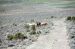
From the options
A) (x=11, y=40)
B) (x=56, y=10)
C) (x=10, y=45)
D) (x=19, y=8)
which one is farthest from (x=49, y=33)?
(x=19, y=8)

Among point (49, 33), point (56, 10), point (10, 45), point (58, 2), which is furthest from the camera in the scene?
point (58, 2)

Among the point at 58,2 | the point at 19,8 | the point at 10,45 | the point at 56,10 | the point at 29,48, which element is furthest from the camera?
the point at 58,2

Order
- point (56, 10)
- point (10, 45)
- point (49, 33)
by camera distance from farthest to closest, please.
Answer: point (56, 10) → point (49, 33) → point (10, 45)

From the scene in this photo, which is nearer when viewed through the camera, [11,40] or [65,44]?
[65,44]

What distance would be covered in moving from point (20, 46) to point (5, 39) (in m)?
4.72

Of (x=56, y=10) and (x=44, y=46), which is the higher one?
(x=44, y=46)

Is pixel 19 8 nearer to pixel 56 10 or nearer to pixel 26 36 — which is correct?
pixel 56 10

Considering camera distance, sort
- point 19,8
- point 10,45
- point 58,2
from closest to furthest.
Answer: point 10,45, point 19,8, point 58,2

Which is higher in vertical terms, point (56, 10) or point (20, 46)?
point (20, 46)

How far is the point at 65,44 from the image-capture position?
23031 millimetres

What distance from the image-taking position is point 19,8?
69.3 m

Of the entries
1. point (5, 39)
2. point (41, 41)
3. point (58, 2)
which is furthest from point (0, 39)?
point (58, 2)

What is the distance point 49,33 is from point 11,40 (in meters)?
4.14

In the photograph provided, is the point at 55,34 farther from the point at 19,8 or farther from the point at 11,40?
the point at 19,8
